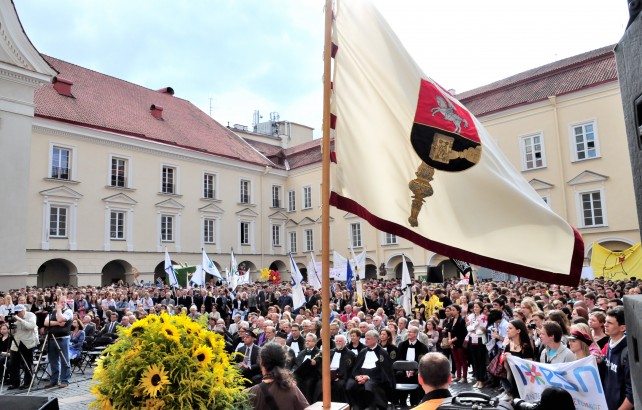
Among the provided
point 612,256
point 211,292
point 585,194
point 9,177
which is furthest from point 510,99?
point 9,177

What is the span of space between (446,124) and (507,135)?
26681mm

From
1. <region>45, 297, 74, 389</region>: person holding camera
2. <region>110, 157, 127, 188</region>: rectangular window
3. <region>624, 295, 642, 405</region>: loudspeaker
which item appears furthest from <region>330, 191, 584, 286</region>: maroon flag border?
<region>110, 157, 127, 188</region>: rectangular window

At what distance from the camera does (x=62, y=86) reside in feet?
101

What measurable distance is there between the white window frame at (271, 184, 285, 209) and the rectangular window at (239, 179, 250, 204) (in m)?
2.39

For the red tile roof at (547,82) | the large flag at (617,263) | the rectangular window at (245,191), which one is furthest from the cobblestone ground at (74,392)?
the rectangular window at (245,191)

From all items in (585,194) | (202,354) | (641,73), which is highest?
(585,194)

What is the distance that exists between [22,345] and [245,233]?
26790mm

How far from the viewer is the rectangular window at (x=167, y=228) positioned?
32500 mm

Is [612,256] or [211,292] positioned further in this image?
[211,292]

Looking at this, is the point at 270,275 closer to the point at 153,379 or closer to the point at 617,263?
the point at 617,263

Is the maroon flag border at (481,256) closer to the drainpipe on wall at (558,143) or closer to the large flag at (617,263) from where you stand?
the large flag at (617,263)

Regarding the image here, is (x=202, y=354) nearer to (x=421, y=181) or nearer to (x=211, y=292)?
(x=421, y=181)

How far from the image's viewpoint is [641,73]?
1172 millimetres

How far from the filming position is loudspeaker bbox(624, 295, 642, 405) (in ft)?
3.97
